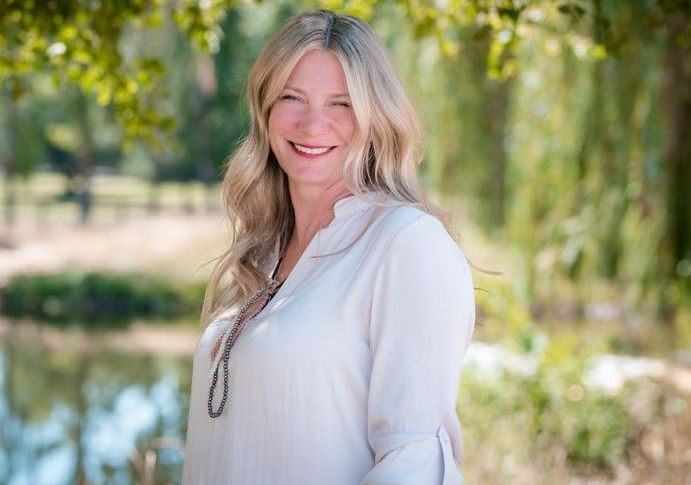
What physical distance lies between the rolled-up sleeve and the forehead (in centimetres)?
33

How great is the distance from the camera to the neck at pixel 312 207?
2.03 metres

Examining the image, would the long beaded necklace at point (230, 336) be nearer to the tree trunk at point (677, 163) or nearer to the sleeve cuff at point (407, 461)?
the sleeve cuff at point (407, 461)

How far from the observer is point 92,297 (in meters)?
18.2

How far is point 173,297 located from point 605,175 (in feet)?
40.1

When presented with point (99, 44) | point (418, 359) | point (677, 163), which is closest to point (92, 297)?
point (677, 163)

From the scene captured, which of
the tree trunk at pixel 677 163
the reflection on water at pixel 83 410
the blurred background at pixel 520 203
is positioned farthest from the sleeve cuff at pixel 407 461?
the reflection on water at pixel 83 410

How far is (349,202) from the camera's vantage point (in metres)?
1.96

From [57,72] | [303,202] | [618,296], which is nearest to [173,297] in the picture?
[618,296]

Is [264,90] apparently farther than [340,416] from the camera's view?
Yes

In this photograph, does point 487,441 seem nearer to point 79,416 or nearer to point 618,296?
point 618,296

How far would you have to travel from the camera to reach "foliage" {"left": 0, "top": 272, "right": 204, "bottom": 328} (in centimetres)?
1759

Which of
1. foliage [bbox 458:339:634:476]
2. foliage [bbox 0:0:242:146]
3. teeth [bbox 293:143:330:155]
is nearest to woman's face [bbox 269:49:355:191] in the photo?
teeth [bbox 293:143:330:155]

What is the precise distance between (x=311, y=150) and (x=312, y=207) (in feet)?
0.39

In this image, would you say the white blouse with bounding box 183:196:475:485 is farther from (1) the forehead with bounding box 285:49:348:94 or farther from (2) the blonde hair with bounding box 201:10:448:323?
(1) the forehead with bounding box 285:49:348:94
